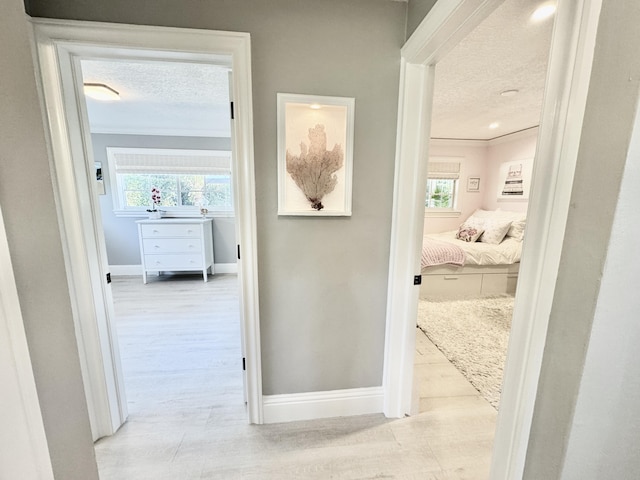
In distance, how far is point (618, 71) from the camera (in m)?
0.52

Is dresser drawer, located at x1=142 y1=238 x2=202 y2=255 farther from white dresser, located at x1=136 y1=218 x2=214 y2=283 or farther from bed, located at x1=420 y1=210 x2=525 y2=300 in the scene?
bed, located at x1=420 y1=210 x2=525 y2=300

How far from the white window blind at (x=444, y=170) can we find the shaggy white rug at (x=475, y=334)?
240cm

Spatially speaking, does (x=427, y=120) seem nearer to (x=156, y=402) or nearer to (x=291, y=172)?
(x=291, y=172)

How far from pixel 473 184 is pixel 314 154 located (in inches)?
188

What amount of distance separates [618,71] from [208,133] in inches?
183

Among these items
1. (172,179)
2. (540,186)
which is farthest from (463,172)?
(172,179)

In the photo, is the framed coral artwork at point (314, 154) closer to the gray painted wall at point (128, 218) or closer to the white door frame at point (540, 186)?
the white door frame at point (540, 186)

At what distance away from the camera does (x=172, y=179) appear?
450 centimetres

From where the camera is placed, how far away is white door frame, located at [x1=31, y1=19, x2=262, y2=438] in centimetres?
123

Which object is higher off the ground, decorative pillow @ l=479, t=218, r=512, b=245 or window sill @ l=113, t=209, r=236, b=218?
window sill @ l=113, t=209, r=236, b=218

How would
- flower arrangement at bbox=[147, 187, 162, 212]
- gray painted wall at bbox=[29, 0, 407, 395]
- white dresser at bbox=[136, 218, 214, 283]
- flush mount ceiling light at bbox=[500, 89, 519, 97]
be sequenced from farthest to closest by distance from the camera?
flower arrangement at bbox=[147, 187, 162, 212] → white dresser at bbox=[136, 218, 214, 283] → flush mount ceiling light at bbox=[500, 89, 519, 97] → gray painted wall at bbox=[29, 0, 407, 395]

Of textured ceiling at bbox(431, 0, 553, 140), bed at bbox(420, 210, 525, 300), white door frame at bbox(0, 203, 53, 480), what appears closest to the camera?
white door frame at bbox(0, 203, 53, 480)

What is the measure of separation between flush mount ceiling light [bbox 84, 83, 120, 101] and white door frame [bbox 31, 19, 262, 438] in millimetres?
1513

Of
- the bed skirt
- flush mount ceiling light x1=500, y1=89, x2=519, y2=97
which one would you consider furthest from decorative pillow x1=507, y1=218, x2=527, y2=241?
flush mount ceiling light x1=500, y1=89, x2=519, y2=97
